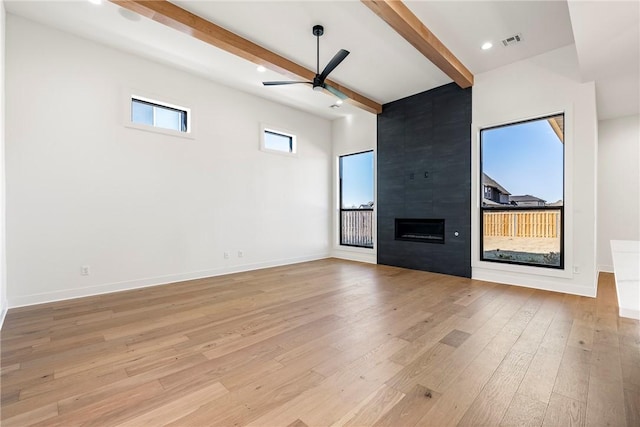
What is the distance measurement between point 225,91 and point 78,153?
256 centimetres

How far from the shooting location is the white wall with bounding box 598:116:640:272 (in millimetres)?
5109

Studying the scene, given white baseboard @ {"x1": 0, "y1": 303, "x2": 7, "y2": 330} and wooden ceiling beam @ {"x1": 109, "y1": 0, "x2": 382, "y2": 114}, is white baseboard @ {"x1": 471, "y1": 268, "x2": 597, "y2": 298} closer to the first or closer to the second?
wooden ceiling beam @ {"x1": 109, "y1": 0, "x2": 382, "y2": 114}

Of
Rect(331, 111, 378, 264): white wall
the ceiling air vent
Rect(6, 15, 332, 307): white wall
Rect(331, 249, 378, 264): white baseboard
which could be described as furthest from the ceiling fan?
Rect(331, 249, 378, 264): white baseboard

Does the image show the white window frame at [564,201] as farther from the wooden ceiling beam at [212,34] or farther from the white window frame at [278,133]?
the white window frame at [278,133]

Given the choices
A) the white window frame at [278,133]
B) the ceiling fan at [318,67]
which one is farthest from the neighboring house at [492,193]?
the white window frame at [278,133]

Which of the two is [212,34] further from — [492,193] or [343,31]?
[492,193]

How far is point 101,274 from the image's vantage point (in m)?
3.88

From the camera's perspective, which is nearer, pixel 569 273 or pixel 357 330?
pixel 357 330

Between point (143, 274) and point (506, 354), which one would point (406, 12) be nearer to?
point (506, 354)

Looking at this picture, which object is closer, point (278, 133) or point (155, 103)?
point (155, 103)

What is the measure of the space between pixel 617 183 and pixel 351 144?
17.1 ft

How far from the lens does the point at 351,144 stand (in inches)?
269

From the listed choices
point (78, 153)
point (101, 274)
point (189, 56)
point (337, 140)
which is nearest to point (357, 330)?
point (101, 274)

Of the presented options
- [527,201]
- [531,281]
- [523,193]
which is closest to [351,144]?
[523,193]
